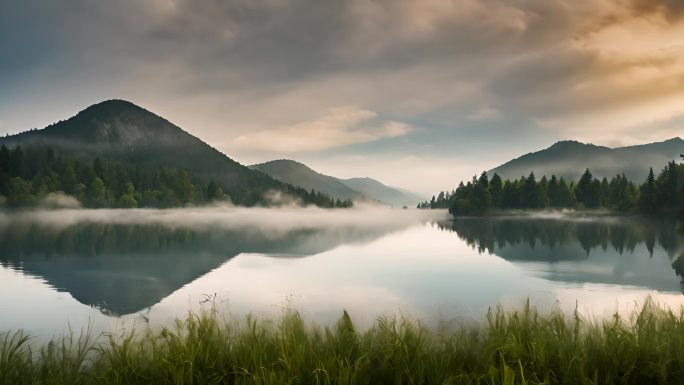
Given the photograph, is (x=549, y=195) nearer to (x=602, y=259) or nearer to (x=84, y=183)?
(x=602, y=259)

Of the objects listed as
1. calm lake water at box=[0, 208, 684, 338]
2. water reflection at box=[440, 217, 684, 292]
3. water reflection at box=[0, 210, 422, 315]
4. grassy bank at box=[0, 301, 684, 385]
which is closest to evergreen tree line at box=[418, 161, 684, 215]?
water reflection at box=[440, 217, 684, 292]

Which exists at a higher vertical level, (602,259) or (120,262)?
(602,259)

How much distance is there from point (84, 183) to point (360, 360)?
161052mm

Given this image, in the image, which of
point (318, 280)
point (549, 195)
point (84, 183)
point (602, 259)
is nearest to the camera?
point (318, 280)

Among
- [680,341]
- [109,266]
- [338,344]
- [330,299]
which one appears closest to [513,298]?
[330,299]

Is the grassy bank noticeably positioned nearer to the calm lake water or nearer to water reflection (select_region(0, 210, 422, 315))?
the calm lake water

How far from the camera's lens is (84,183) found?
14775 centimetres

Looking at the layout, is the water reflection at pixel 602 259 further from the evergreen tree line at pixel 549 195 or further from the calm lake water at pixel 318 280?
the evergreen tree line at pixel 549 195

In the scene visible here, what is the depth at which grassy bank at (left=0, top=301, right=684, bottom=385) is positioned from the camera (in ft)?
24.3

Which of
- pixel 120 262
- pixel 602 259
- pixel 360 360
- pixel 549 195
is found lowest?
pixel 120 262

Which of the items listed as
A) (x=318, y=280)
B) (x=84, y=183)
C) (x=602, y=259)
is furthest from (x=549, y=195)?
(x=84, y=183)

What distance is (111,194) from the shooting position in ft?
495

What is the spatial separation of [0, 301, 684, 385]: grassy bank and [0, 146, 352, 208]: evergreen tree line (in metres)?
145

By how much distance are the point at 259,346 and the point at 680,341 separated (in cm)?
718
